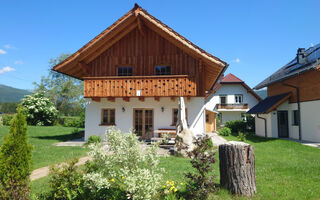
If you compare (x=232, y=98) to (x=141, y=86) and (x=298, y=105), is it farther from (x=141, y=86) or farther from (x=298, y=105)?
(x=141, y=86)

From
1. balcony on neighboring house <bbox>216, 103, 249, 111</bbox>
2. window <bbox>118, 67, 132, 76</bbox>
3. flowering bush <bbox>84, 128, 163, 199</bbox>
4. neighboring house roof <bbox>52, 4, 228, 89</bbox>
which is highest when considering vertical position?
neighboring house roof <bbox>52, 4, 228, 89</bbox>

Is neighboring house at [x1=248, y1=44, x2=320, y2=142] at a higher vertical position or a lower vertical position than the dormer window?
lower

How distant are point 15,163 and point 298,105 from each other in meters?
17.3

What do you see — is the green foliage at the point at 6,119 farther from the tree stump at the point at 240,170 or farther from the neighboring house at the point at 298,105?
the neighboring house at the point at 298,105

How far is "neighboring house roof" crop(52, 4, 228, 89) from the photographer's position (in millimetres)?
12227

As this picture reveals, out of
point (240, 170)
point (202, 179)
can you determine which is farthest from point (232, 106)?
point (202, 179)

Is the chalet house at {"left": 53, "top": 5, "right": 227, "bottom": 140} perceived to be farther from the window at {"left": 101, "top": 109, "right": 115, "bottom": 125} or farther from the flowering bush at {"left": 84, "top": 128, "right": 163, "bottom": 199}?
the flowering bush at {"left": 84, "top": 128, "right": 163, "bottom": 199}

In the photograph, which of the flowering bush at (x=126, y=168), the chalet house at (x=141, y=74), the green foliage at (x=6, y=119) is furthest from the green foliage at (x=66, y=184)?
the green foliage at (x=6, y=119)

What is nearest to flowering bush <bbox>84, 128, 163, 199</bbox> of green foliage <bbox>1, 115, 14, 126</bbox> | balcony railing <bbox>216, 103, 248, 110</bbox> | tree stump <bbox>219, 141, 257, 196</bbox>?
tree stump <bbox>219, 141, 257, 196</bbox>

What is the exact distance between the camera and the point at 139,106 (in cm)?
1327

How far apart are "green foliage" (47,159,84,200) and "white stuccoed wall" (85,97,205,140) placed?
29.2 ft

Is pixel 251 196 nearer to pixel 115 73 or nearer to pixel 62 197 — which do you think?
pixel 62 197

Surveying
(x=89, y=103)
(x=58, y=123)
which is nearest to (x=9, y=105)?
(x=58, y=123)

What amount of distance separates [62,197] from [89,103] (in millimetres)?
10107
